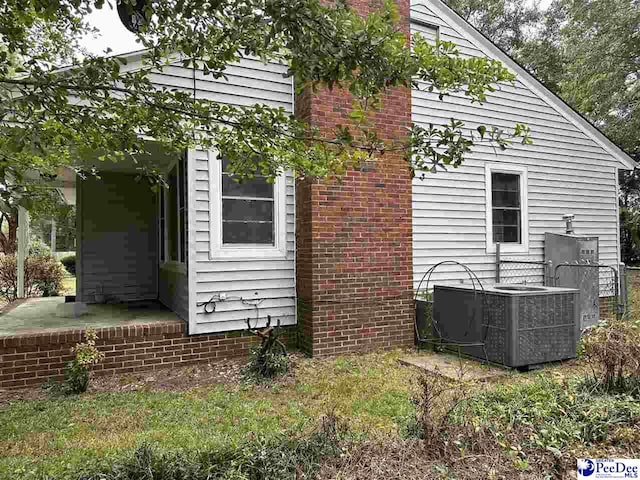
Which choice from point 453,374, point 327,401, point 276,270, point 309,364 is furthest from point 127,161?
point 453,374

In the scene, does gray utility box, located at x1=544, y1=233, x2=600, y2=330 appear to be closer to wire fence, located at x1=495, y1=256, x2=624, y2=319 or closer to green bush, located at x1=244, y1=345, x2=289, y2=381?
wire fence, located at x1=495, y1=256, x2=624, y2=319

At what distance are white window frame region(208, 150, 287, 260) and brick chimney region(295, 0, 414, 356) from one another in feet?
0.76

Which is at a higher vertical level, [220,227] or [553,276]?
[220,227]

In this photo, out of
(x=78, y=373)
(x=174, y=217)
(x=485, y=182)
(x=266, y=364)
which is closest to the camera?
(x=78, y=373)

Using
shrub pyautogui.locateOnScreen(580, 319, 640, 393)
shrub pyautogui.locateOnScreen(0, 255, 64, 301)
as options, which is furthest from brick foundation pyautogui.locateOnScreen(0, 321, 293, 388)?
shrub pyautogui.locateOnScreen(0, 255, 64, 301)

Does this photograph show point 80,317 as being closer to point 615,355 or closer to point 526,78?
point 615,355

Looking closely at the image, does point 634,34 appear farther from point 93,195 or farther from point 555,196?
point 93,195

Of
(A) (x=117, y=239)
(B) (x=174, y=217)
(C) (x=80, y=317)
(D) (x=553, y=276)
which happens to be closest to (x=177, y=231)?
(B) (x=174, y=217)

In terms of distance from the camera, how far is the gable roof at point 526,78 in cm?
748

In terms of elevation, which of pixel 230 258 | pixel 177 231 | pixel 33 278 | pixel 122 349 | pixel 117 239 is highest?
pixel 177 231

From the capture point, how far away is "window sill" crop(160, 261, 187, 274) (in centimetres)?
612

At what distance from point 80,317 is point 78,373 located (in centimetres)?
189

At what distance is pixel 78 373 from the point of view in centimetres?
462

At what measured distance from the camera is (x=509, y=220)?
8141 millimetres
